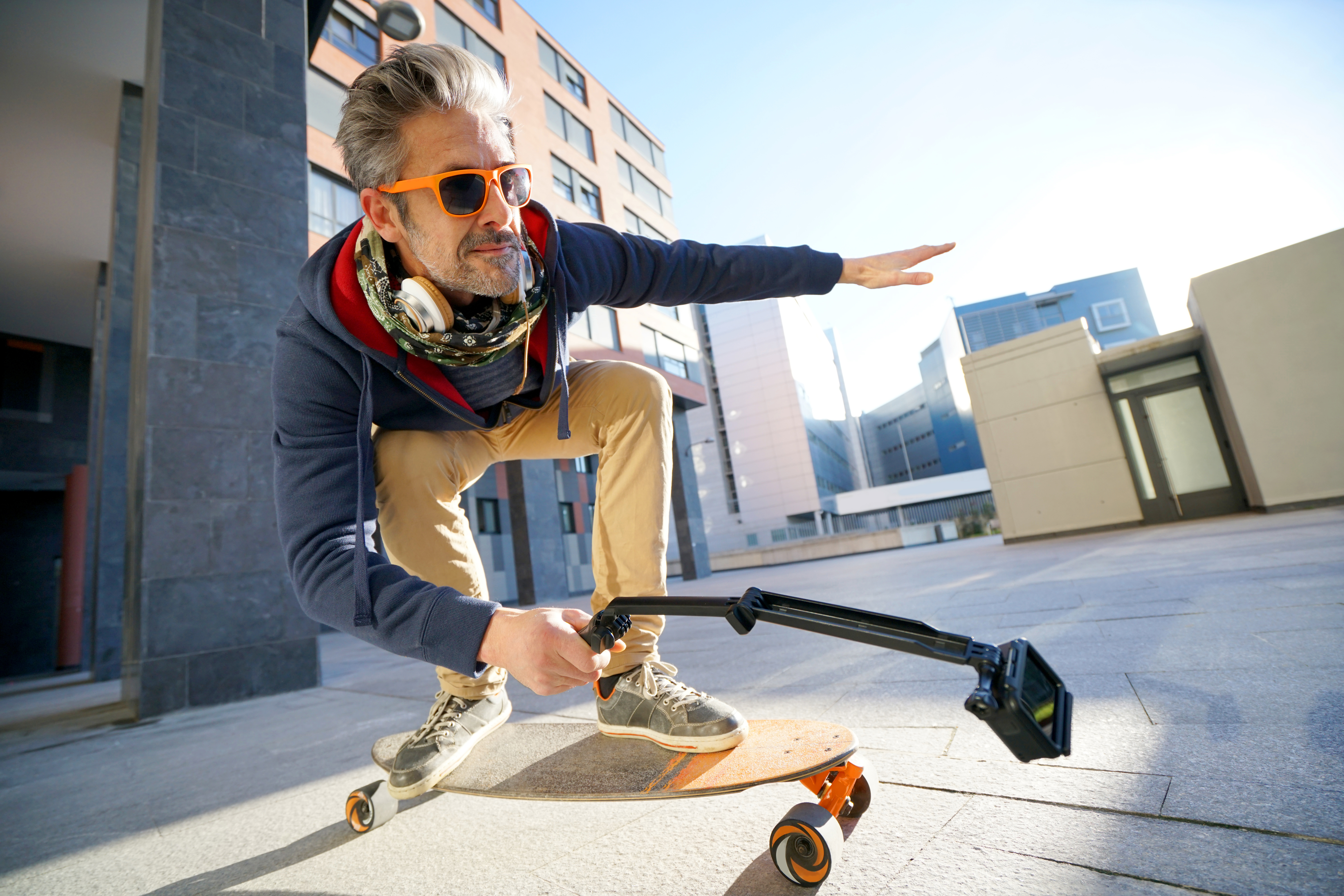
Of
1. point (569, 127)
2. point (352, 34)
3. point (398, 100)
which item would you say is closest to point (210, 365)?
point (398, 100)

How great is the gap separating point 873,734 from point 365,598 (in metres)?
1.42

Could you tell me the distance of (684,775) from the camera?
132 centimetres

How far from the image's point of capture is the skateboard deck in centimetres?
123

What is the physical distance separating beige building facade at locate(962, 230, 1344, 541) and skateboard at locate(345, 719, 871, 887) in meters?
12.4

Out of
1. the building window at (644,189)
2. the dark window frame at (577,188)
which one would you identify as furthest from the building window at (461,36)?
the building window at (644,189)

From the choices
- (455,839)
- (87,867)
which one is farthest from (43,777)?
(455,839)

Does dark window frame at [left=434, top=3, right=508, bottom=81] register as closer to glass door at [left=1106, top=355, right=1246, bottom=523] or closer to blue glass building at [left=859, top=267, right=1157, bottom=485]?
glass door at [left=1106, top=355, right=1246, bottom=523]

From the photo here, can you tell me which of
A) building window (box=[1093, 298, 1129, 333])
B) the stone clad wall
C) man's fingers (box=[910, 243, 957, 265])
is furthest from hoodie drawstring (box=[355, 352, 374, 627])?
building window (box=[1093, 298, 1129, 333])

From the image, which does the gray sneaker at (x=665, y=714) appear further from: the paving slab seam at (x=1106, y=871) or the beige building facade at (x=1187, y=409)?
the beige building facade at (x=1187, y=409)

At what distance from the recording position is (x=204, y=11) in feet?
17.6

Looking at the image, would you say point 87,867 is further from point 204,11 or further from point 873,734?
point 204,11

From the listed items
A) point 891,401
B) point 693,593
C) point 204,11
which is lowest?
point 693,593

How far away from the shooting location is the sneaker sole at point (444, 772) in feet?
4.96

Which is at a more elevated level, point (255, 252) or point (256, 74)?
point (256, 74)
